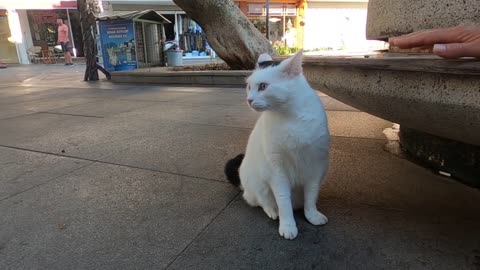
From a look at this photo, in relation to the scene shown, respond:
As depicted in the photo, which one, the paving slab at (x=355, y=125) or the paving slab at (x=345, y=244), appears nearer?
the paving slab at (x=345, y=244)

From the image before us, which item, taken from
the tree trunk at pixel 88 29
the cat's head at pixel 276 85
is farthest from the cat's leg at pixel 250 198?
the tree trunk at pixel 88 29

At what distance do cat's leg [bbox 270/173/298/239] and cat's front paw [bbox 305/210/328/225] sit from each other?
15 cm

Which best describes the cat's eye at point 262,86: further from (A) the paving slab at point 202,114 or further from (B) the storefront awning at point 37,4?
(B) the storefront awning at point 37,4

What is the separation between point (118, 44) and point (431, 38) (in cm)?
1206

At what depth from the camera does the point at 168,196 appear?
8.86ft

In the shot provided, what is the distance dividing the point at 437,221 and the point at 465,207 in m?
0.33

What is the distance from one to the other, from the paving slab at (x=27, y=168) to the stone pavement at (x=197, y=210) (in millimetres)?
12

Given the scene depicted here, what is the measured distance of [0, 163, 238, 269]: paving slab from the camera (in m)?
1.97

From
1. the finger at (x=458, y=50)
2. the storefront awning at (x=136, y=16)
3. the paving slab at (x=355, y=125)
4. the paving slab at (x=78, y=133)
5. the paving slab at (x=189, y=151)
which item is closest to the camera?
the finger at (x=458, y=50)

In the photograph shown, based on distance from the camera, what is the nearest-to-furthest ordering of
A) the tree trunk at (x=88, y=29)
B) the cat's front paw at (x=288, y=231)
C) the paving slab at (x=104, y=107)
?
the cat's front paw at (x=288, y=231), the paving slab at (x=104, y=107), the tree trunk at (x=88, y=29)

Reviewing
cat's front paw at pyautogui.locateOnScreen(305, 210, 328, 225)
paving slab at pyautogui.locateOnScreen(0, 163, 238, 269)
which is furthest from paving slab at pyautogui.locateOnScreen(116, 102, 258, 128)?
cat's front paw at pyautogui.locateOnScreen(305, 210, 328, 225)

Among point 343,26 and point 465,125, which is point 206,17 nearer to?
point 465,125

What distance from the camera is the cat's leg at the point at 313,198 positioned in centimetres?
216

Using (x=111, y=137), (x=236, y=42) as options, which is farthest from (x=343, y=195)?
(x=236, y=42)
